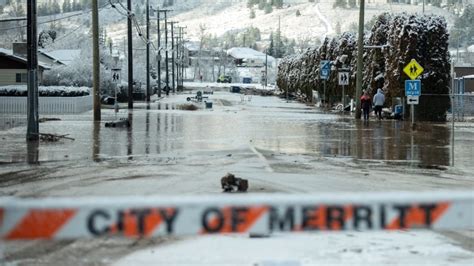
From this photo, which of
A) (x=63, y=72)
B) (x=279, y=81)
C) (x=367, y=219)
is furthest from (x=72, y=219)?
(x=279, y=81)

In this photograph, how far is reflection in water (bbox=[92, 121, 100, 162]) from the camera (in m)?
18.7

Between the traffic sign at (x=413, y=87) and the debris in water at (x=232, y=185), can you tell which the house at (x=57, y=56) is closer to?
the traffic sign at (x=413, y=87)

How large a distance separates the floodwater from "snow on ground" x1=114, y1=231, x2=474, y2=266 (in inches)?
378

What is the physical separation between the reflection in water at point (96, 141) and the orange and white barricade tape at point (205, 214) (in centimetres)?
1362

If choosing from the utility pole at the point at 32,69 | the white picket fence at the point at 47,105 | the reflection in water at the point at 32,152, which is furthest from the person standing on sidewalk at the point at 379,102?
the reflection in water at the point at 32,152

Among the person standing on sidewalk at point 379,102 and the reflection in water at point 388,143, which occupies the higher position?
the person standing on sidewalk at point 379,102

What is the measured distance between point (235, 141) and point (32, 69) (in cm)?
667

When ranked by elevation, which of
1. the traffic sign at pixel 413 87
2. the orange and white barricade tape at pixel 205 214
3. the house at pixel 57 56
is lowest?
the orange and white barricade tape at pixel 205 214

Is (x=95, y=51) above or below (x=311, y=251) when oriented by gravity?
above

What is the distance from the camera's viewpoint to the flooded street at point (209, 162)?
12617 millimetres

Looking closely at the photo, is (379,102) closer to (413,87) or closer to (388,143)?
(413,87)

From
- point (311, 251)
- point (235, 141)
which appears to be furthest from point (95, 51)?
point (311, 251)

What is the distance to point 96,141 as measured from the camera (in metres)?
23.0

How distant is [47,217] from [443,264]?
4463mm
